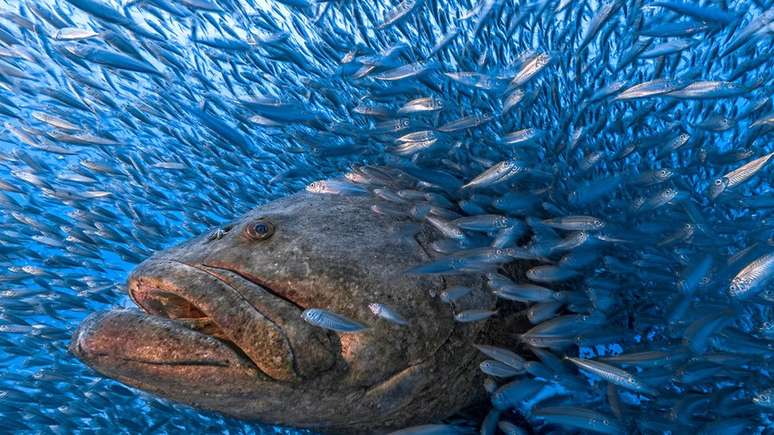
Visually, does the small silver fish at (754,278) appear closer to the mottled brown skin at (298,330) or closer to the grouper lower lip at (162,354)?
the mottled brown skin at (298,330)

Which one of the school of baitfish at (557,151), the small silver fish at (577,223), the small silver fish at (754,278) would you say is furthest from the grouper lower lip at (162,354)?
the small silver fish at (754,278)

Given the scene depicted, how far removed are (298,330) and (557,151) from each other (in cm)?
328

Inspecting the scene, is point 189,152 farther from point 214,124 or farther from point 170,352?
point 170,352

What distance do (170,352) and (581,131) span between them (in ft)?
12.2

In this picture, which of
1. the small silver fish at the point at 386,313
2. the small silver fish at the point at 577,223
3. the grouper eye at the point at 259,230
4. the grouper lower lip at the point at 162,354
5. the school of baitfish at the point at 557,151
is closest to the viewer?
the grouper lower lip at the point at 162,354

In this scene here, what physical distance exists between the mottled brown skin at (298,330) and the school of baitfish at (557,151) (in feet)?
0.63

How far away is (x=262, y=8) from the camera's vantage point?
18.9 ft

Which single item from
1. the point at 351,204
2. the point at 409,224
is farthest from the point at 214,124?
the point at 409,224

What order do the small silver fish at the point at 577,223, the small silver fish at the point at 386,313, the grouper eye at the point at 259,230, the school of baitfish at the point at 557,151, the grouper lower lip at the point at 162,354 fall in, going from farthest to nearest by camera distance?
the small silver fish at the point at 577,223 < the school of baitfish at the point at 557,151 < the grouper eye at the point at 259,230 < the small silver fish at the point at 386,313 < the grouper lower lip at the point at 162,354

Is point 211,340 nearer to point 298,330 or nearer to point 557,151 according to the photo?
point 298,330

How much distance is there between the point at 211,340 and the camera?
2.67m

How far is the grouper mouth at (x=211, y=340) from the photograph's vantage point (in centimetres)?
263

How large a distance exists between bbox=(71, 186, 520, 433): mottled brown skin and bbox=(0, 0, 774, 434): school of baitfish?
192mm

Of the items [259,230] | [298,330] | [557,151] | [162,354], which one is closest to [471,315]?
[298,330]
